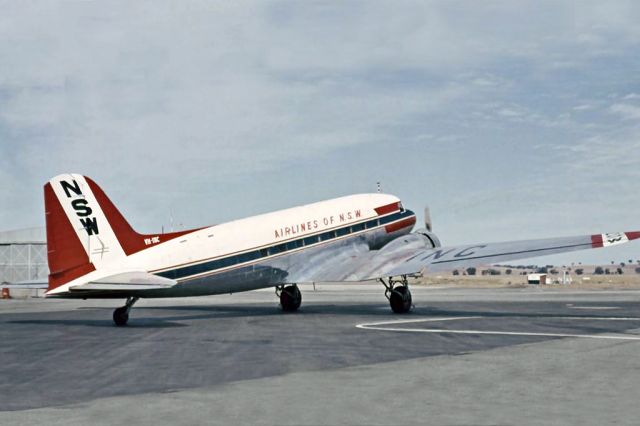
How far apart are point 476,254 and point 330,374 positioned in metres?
19.2

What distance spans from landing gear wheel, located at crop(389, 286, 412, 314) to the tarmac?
241 inches

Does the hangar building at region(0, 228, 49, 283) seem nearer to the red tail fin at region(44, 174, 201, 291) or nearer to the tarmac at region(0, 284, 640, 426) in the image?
the red tail fin at region(44, 174, 201, 291)

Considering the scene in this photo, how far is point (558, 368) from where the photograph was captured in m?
15.4

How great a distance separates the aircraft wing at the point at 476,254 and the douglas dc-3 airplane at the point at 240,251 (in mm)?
48

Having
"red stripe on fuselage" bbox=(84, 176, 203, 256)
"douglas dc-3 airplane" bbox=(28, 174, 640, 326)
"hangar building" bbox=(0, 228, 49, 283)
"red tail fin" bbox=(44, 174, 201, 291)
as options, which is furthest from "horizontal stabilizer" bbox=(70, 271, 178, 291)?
"hangar building" bbox=(0, 228, 49, 283)

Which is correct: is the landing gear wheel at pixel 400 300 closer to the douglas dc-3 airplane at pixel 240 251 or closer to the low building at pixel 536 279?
the douglas dc-3 airplane at pixel 240 251

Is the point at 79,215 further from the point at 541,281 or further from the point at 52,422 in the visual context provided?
the point at 541,281

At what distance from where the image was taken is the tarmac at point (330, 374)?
10961 millimetres

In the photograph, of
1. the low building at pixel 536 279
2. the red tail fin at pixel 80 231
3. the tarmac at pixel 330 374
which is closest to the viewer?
the tarmac at pixel 330 374

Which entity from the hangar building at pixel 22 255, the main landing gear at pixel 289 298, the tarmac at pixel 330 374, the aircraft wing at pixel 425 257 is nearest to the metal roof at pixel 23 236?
the hangar building at pixel 22 255

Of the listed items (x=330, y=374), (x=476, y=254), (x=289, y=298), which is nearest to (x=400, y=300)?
(x=476, y=254)

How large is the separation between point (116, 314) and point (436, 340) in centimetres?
1477

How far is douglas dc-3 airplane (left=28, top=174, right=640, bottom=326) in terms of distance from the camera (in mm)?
29266

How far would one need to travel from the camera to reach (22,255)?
3393 inches
